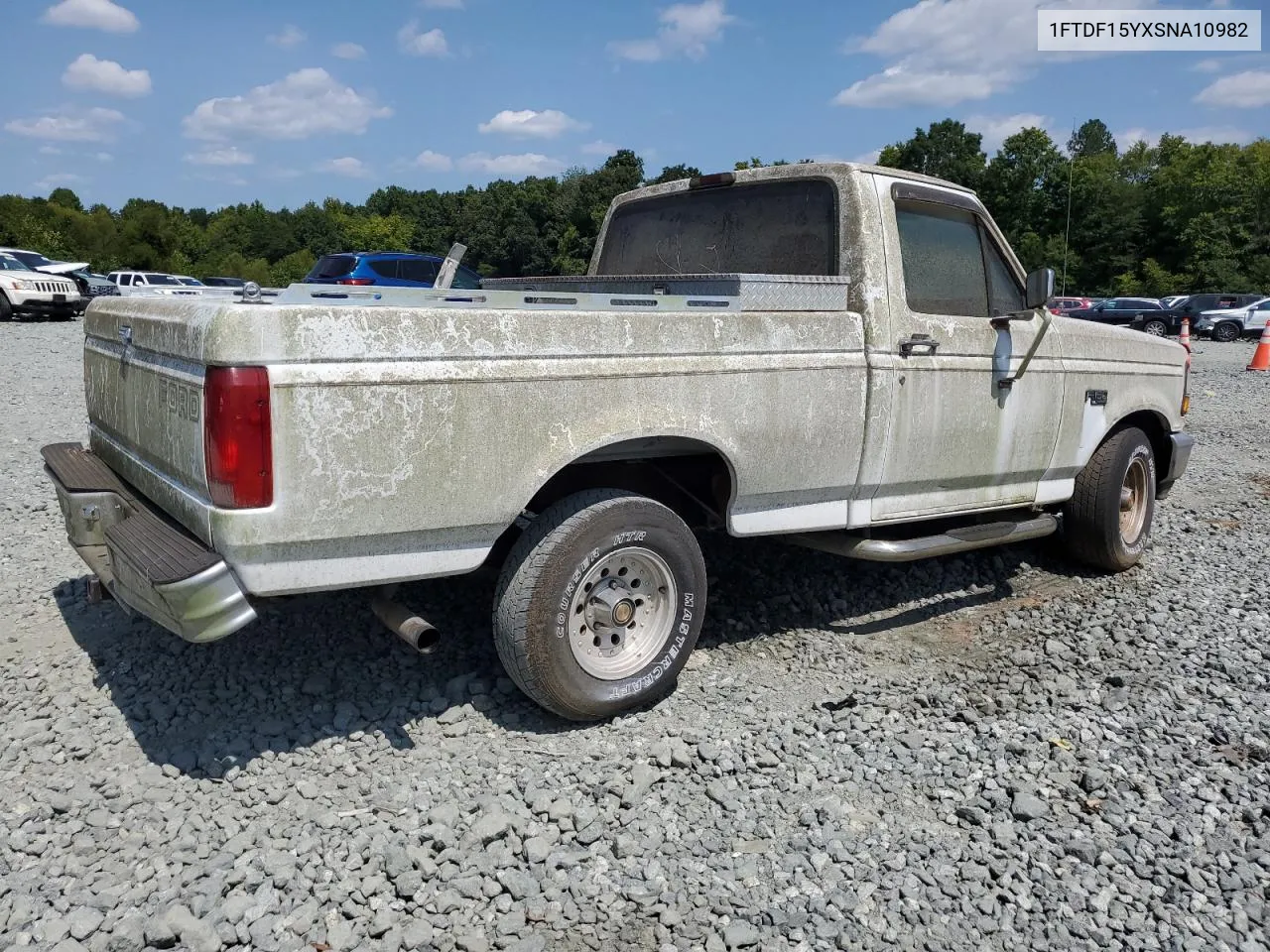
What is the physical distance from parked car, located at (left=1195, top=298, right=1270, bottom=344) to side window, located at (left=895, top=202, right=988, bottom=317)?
99.7 ft

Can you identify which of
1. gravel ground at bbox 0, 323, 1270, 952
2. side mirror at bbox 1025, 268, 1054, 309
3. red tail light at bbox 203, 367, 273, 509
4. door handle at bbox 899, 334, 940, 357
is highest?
side mirror at bbox 1025, 268, 1054, 309

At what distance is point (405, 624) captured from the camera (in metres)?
3.35

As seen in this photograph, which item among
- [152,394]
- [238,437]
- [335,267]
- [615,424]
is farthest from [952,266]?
[335,267]

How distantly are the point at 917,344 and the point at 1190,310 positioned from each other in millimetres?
32423

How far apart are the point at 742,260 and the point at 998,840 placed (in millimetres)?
2887

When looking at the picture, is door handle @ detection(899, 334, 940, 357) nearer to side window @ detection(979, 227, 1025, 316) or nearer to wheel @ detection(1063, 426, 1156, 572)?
side window @ detection(979, 227, 1025, 316)

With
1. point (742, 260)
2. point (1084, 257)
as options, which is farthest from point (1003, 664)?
point (1084, 257)

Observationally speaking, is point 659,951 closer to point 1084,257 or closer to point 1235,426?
point 1235,426

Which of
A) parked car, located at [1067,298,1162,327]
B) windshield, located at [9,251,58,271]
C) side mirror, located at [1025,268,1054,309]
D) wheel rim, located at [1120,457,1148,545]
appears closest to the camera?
side mirror, located at [1025,268,1054,309]

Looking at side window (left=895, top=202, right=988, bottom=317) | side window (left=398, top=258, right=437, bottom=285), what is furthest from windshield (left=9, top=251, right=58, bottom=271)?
side window (left=895, top=202, right=988, bottom=317)

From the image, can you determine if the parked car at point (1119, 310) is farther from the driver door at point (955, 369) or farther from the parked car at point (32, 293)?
the driver door at point (955, 369)

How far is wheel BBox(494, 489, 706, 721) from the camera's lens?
3512mm

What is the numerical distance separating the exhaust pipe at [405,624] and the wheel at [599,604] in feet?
1.06

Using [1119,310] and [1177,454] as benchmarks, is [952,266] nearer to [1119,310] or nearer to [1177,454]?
[1177,454]
